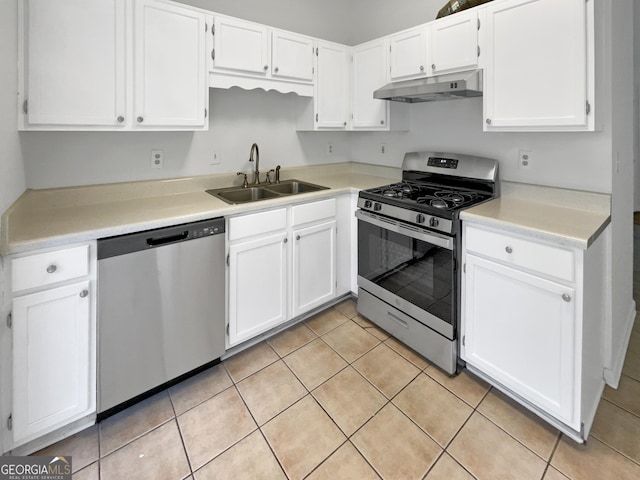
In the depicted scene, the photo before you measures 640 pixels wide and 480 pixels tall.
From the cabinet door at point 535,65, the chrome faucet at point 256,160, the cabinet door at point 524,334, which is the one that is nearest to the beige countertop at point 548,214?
the cabinet door at point 524,334

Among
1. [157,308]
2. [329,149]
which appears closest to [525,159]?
[329,149]

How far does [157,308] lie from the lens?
5.71 ft

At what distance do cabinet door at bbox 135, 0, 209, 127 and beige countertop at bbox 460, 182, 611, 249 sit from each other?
174 centimetres

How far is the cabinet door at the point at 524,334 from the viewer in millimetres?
1529

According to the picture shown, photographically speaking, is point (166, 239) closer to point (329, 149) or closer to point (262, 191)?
point (262, 191)

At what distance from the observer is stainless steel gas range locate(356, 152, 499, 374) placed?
6.43 feet

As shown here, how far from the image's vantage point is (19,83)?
154 centimetres

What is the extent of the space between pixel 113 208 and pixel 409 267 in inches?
71.5

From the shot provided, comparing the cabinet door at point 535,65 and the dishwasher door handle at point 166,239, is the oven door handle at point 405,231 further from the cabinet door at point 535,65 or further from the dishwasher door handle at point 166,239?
the dishwasher door handle at point 166,239

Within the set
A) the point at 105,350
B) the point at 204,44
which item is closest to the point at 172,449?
the point at 105,350

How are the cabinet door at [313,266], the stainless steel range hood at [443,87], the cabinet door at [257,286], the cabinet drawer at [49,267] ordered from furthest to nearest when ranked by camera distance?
the cabinet door at [313,266], the cabinet door at [257,286], the stainless steel range hood at [443,87], the cabinet drawer at [49,267]

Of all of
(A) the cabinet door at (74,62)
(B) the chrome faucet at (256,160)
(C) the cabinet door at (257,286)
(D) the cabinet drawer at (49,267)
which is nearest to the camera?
(D) the cabinet drawer at (49,267)

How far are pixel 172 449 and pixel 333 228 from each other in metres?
1.67

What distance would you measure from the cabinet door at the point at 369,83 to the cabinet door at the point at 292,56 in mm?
449
